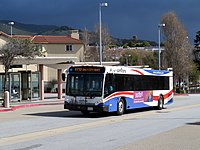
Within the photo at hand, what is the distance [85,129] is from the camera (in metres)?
16.8

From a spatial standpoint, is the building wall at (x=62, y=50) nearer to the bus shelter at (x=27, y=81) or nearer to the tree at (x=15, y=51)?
the bus shelter at (x=27, y=81)

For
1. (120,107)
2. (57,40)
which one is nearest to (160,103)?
(120,107)

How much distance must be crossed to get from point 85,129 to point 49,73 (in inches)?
2606

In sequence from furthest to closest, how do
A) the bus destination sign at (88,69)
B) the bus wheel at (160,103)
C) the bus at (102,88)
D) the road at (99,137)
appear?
1. the bus wheel at (160,103)
2. the bus destination sign at (88,69)
3. the bus at (102,88)
4. the road at (99,137)

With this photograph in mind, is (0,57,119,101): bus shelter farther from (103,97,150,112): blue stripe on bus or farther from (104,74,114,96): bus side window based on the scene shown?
(104,74,114,96): bus side window

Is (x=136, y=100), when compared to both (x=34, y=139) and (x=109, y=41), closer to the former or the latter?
(x=34, y=139)

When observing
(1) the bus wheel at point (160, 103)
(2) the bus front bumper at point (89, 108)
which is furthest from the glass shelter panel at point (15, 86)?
(2) the bus front bumper at point (89, 108)

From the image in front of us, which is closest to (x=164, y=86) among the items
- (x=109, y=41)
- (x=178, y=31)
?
(x=178, y=31)

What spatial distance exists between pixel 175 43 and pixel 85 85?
53.4m

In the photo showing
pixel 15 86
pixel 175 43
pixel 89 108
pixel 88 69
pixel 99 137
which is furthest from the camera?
pixel 175 43

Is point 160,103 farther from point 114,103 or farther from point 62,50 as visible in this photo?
point 62,50

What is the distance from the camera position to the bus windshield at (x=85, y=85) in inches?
894

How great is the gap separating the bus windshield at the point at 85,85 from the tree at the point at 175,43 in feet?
173

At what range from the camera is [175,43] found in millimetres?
74312
